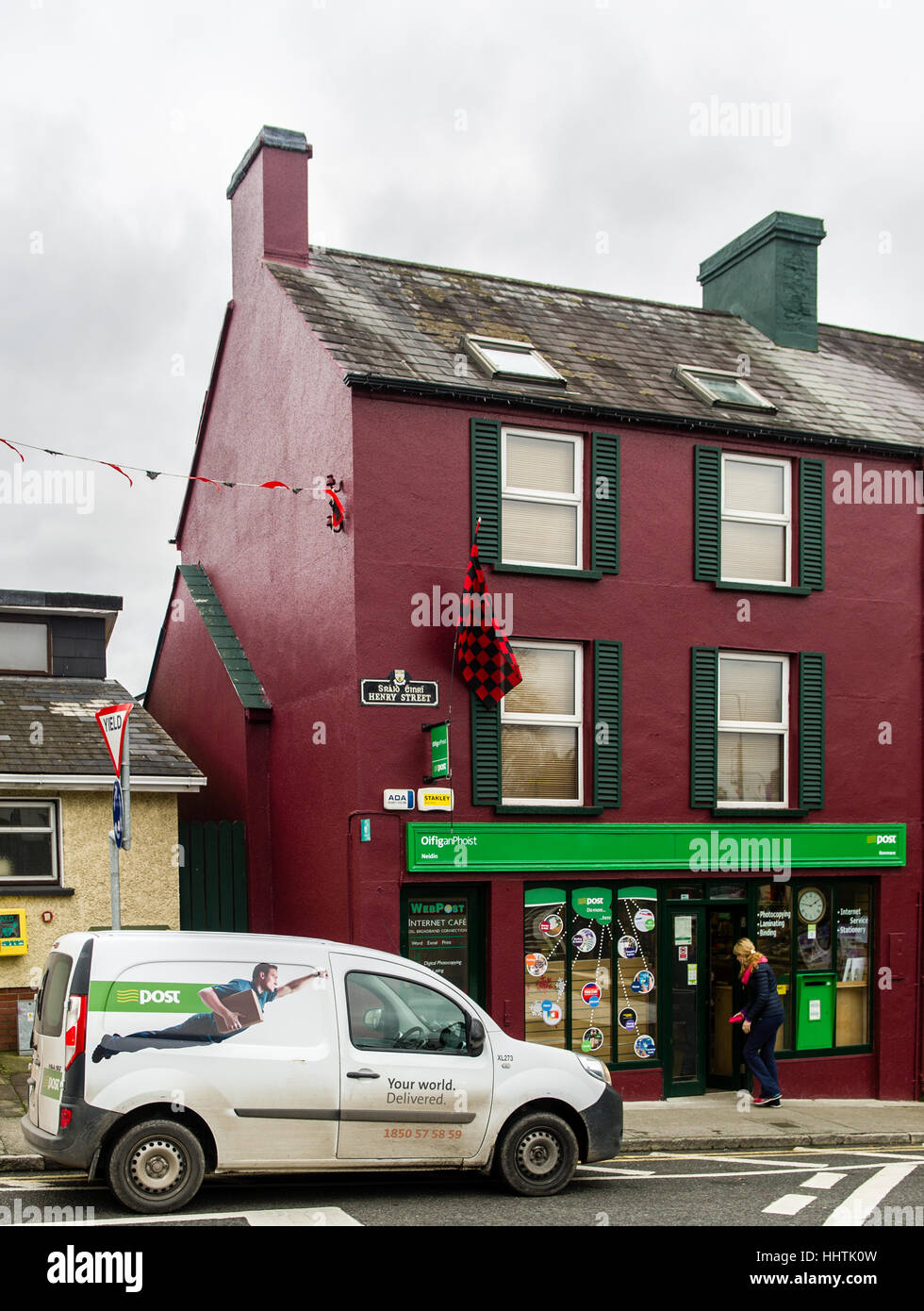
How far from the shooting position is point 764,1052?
15.0 meters

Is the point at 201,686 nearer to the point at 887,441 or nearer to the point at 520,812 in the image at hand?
the point at 520,812

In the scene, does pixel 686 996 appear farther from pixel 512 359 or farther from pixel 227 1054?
pixel 227 1054

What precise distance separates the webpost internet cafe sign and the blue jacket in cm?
145

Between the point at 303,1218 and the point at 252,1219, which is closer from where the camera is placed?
the point at 252,1219

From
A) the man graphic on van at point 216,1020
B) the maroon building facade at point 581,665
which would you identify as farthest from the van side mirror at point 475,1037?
the maroon building facade at point 581,665

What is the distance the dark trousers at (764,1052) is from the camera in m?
14.8

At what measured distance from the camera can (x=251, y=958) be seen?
9.45m

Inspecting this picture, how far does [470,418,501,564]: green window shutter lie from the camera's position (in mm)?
14984

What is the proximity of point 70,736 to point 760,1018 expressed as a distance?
8.30m

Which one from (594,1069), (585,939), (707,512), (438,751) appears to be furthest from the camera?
(707,512)

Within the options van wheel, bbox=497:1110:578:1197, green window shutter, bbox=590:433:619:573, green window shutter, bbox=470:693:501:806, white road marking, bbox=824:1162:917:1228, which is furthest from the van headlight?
green window shutter, bbox=590:433:619:573

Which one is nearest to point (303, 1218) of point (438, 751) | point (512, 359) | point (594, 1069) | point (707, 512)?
point (594, 1069)

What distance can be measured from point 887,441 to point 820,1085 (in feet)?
25.4
